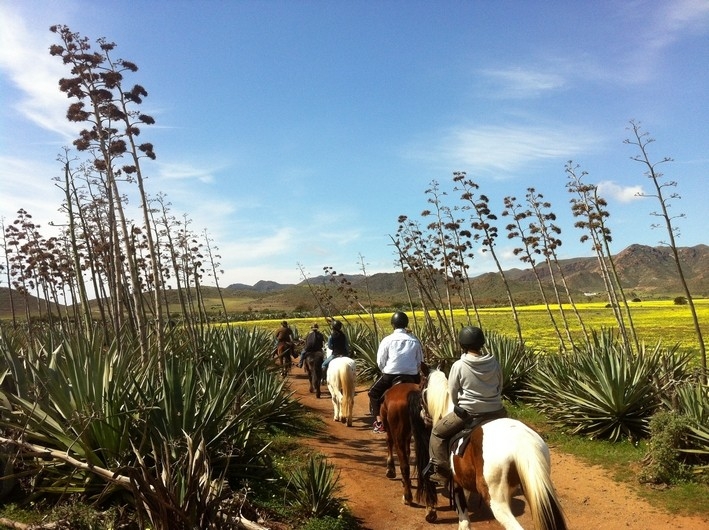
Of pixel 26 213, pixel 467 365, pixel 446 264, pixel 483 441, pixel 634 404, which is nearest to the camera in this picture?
pixel 483 441

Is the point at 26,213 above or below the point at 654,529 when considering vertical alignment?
above

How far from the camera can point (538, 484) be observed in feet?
12.8

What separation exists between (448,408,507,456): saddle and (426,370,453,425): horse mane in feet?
2.02

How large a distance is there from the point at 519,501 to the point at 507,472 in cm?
263

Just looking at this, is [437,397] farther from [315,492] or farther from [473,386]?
[315,492]

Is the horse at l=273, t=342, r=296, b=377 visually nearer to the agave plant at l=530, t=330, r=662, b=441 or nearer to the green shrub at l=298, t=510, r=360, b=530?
the agave plant at l=530, t=330, r=662, b=441

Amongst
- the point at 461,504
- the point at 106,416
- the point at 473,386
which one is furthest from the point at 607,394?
the point at 106,416

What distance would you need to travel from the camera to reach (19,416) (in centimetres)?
552

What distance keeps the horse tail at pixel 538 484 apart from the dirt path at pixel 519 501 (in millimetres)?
2178

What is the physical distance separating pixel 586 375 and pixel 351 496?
516 cm

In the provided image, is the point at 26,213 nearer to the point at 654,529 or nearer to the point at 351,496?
the point at 351,496

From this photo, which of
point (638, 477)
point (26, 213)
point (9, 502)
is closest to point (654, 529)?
point (638, 477)

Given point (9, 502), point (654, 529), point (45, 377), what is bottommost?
point (654, 529)

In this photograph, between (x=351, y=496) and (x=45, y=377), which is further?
(x=351, y=496)
